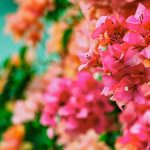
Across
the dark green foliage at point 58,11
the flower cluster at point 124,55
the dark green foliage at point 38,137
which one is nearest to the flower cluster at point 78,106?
the dark green foliage at point 38,137

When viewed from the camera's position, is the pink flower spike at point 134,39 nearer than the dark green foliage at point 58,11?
Yes

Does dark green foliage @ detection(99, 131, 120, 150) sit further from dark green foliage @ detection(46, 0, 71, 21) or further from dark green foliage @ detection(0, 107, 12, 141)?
dark green foliage @ detection(0, 107, 12, 141)

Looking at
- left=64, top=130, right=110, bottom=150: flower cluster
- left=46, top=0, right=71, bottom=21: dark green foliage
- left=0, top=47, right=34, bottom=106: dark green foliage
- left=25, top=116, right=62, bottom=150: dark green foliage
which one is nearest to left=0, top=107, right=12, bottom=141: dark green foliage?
left=0, top=47, right=34, bottom=106: dark green foliage

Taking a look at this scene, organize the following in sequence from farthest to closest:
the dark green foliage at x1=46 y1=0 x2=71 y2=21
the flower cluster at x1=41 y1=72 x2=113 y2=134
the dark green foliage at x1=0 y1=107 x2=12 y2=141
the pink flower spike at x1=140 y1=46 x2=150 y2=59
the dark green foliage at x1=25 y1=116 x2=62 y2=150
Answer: the dark green foliage at x1=0 y1=107 x2=12 y2=141, the dark green foliage at x1=46 y1=0 x2=71 y2=21, the dark green foliage at x1=25 y1=116 x2=62 y2=150, the flower cluster at x1=41 y1=72 x2=113 y2=134, the pink flower spike at x1=140 y1=46 x2=150 y2=59

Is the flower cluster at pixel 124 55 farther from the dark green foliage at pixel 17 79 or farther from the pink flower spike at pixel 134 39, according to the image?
the dark green foliage at pixel 17 79

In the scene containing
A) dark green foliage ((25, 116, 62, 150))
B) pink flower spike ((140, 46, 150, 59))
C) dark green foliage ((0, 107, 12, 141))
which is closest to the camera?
pink flower spike ((140, 46, 150, 59))

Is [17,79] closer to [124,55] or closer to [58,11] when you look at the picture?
[58,11]
